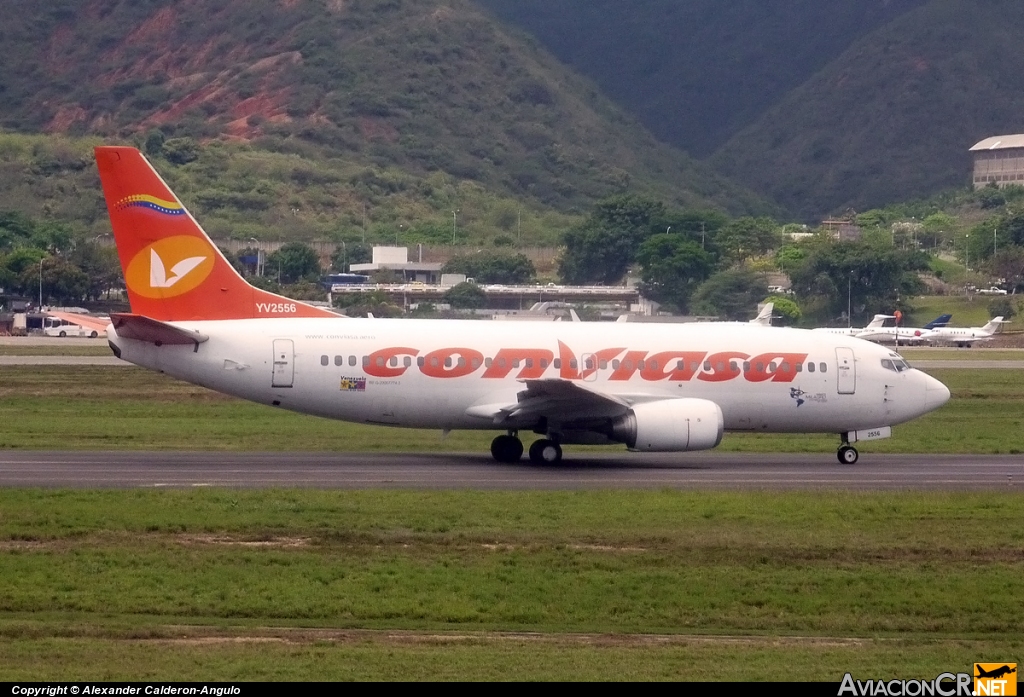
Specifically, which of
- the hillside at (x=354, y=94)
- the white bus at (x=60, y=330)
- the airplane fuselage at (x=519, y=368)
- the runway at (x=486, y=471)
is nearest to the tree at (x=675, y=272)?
the white bus at (x=60, y=330)

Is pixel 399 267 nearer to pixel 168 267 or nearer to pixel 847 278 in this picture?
pixel 847 278

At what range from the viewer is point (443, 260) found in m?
130

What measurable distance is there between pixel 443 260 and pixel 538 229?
17309 millimetres

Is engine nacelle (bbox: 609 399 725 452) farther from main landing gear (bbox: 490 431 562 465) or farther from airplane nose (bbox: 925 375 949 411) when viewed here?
airplane nose (bbox: 925 375 949 411)

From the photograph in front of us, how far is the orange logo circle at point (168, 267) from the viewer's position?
34156mm

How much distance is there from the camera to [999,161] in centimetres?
17988

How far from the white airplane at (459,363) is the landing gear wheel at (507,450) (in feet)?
0.08

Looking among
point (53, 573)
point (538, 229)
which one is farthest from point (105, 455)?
point (538, 229)

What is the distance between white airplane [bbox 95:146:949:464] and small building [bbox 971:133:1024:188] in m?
147

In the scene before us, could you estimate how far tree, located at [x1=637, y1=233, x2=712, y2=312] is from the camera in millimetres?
100688

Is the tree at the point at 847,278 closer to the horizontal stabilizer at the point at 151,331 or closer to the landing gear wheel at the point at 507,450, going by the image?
the landing gear wheel at the point at 507,450

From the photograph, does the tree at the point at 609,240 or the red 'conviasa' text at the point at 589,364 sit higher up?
the tree at the point at 609,240

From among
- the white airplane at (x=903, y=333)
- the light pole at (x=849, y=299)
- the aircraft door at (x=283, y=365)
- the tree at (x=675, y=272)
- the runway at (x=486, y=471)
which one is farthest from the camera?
the light pole at (x=849, y=299)

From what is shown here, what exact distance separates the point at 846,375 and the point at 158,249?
16.2m
